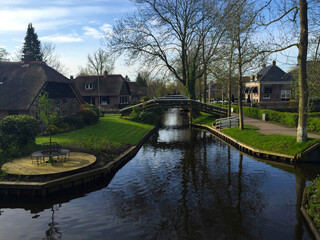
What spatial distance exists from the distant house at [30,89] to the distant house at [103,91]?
65.3ft

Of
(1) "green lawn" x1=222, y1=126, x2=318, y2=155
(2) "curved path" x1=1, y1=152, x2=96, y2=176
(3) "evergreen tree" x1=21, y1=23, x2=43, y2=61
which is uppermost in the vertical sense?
(3) "evergreen tree" x1=21, y1=23, x2=43, y2=61

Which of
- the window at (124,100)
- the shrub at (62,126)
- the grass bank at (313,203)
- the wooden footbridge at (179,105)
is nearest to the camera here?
the grass bank at (313,203)

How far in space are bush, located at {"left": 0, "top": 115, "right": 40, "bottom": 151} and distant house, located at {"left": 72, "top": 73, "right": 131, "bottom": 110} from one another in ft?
115

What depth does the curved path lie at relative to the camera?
12.4m

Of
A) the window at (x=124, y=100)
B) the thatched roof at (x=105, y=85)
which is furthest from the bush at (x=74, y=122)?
the window at (x=124, y=100)

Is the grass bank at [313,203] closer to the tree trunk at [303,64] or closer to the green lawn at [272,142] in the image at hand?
the green lawn at [272,142]

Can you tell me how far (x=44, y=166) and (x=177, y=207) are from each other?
25.1 feet

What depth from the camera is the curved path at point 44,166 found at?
40.7 ft

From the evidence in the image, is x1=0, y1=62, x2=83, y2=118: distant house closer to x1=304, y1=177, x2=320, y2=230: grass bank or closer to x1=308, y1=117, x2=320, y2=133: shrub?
x1=304, y1=177, x2=320, y2=230: grass bank

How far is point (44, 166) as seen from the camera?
13.3 m

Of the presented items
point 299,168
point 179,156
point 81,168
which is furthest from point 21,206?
point 299,168

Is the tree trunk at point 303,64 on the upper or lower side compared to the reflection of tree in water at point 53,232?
upper

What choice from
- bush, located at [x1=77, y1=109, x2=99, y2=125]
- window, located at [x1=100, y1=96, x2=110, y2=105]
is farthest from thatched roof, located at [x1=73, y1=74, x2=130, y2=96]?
bush, located at [x1=77, y1=109, x2=99, y2=125]

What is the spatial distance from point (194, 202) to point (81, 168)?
618 cm
